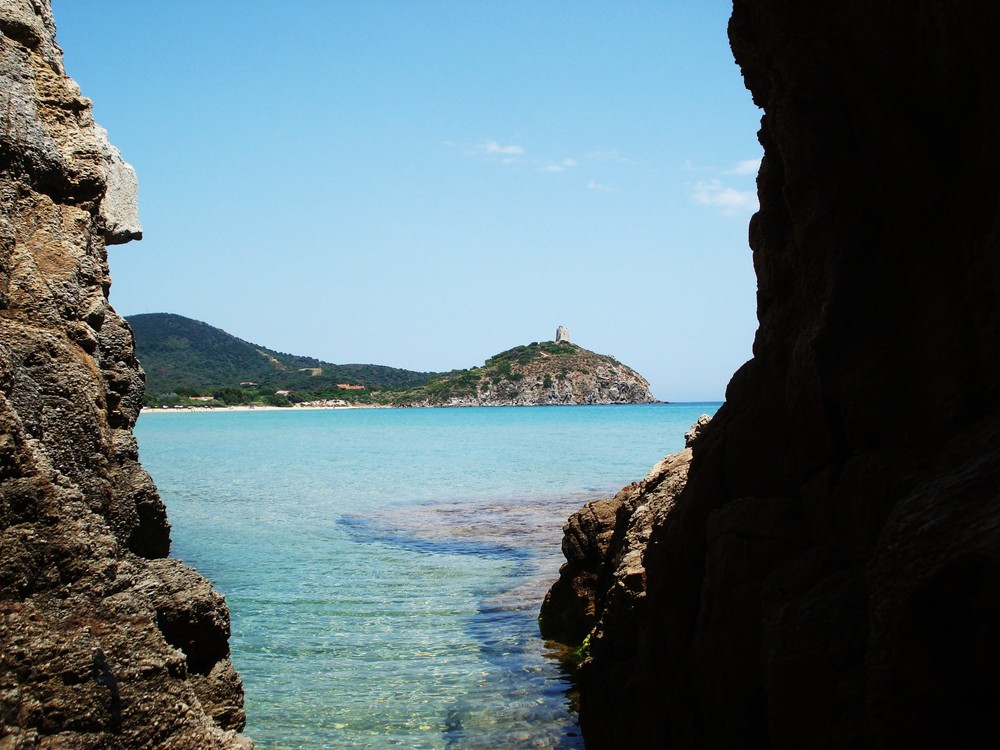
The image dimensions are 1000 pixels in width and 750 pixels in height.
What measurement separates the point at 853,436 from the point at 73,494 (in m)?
4.08

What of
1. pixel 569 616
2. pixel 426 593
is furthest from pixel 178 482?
pixel 569 616

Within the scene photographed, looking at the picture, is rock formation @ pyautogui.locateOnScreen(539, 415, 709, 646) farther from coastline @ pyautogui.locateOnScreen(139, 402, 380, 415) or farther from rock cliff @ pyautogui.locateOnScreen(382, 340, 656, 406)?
rock cliff @ pyautogui.locateOnScreen(382, 340, 656, 406)

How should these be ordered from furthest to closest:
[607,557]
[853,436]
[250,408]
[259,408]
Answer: [259,408], [250,408], [607,557], [853,436]

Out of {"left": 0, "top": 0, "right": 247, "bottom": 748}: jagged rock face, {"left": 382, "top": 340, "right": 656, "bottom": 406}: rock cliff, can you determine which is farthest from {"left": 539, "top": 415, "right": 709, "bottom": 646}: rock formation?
{"left": 382, "top": 340, "right": 656, "bottom": 406}: rock cliff

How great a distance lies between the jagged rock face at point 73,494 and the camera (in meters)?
4.11

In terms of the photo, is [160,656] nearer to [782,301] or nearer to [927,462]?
[927,462]

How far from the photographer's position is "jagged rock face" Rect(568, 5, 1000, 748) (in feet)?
12.2

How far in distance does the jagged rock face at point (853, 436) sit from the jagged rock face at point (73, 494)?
117 inches

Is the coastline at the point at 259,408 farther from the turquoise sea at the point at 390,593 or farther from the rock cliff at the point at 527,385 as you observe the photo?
the turquoise sea at the point at 390,593

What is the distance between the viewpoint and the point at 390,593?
1530 cm

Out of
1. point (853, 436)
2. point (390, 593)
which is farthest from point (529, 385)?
point (853, 436)

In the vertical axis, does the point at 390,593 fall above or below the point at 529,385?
below

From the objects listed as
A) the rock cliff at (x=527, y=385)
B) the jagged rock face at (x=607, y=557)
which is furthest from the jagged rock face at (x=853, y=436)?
the rock cliff at (x=527, y=385)

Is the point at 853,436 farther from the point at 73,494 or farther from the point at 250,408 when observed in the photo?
the point at 250,408
